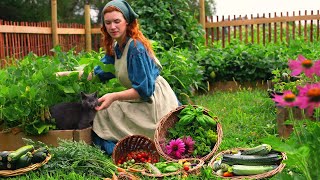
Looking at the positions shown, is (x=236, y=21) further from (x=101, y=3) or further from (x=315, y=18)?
(x=101, y=3)

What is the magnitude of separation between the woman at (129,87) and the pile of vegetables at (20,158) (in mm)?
793

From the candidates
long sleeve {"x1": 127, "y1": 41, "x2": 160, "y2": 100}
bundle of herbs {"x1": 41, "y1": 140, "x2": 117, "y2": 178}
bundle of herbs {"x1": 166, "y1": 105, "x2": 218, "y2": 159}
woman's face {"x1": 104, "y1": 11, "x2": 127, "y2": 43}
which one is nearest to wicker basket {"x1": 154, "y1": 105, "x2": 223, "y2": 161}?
bundle of herbs {"x1": 166, "y1": 105, "x2": 218, "y2": 159}

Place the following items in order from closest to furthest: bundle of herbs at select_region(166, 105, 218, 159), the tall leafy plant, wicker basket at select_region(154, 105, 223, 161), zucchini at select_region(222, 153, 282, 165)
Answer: zucchini at select_region(222, 153, 282, 165)
wicker basket at select_region(154, 105, 223, 161)
bundle of herbs at select_region(166, 105, 218, 159)
the tall leafy plant

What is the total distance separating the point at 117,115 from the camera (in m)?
4.57

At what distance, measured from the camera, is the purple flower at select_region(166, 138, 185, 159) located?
13.0 ft

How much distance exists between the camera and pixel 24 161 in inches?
137

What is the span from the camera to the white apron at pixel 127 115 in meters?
4.47

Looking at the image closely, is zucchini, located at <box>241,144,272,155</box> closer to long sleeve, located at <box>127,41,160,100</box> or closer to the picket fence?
long sleeve, located at <box>127,41,160,100</box>

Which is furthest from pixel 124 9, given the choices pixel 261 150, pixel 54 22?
pixel 54 22

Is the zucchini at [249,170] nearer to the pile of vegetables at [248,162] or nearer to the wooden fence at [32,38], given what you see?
the pile of vegetables at [248,162]

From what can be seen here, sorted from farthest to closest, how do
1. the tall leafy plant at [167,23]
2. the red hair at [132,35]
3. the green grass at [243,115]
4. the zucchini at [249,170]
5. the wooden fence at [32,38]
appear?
the wooden fence at [32,38]
the tall leafy plant at [167,23]
the green grass at [243,115]
the red hair at [132,35]
the zucchini at [249,170]

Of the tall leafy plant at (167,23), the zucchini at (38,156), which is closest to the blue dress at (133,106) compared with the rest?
the zucchini at (38,156)

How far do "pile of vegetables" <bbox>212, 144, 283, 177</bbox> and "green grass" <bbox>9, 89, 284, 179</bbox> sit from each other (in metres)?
0.15

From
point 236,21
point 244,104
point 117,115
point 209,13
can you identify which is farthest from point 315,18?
point 117,115
